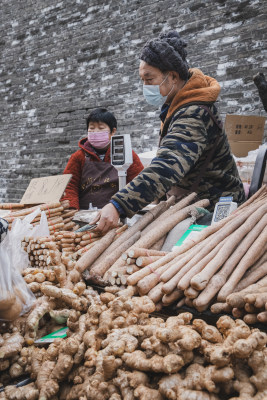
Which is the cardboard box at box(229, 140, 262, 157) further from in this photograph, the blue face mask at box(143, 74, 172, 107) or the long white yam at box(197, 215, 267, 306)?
the long white yam at box(197, 215, 267, 306)

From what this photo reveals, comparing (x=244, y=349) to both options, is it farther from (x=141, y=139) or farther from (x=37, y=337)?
(x=141, y=139)

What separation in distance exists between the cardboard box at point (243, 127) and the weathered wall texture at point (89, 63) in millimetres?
997

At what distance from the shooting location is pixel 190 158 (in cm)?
234

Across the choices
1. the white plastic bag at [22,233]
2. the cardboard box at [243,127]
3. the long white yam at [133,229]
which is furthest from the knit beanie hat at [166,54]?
the cardboard box at [243,127]

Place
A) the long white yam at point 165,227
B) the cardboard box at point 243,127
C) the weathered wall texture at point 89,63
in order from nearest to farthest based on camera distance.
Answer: the long white yam at point 165,227, the cardboard box at point 243,127, the weathered wall texture at point 89,63

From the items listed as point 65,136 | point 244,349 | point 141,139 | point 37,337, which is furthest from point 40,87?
point 244,349

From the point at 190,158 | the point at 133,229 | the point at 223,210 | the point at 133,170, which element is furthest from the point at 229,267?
the point at 133,170

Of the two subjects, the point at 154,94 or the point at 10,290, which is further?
the point at 154,94

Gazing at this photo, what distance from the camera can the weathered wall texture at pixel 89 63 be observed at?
593 centimetres

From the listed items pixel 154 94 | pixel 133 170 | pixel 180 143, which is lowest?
pixel 133 170

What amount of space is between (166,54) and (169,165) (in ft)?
2.89

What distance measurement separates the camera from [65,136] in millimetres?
8781

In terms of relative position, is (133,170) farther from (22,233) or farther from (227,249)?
(227,249)

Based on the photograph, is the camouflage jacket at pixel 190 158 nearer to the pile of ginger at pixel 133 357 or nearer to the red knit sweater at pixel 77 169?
the pile of ginger at pixel 133 357
